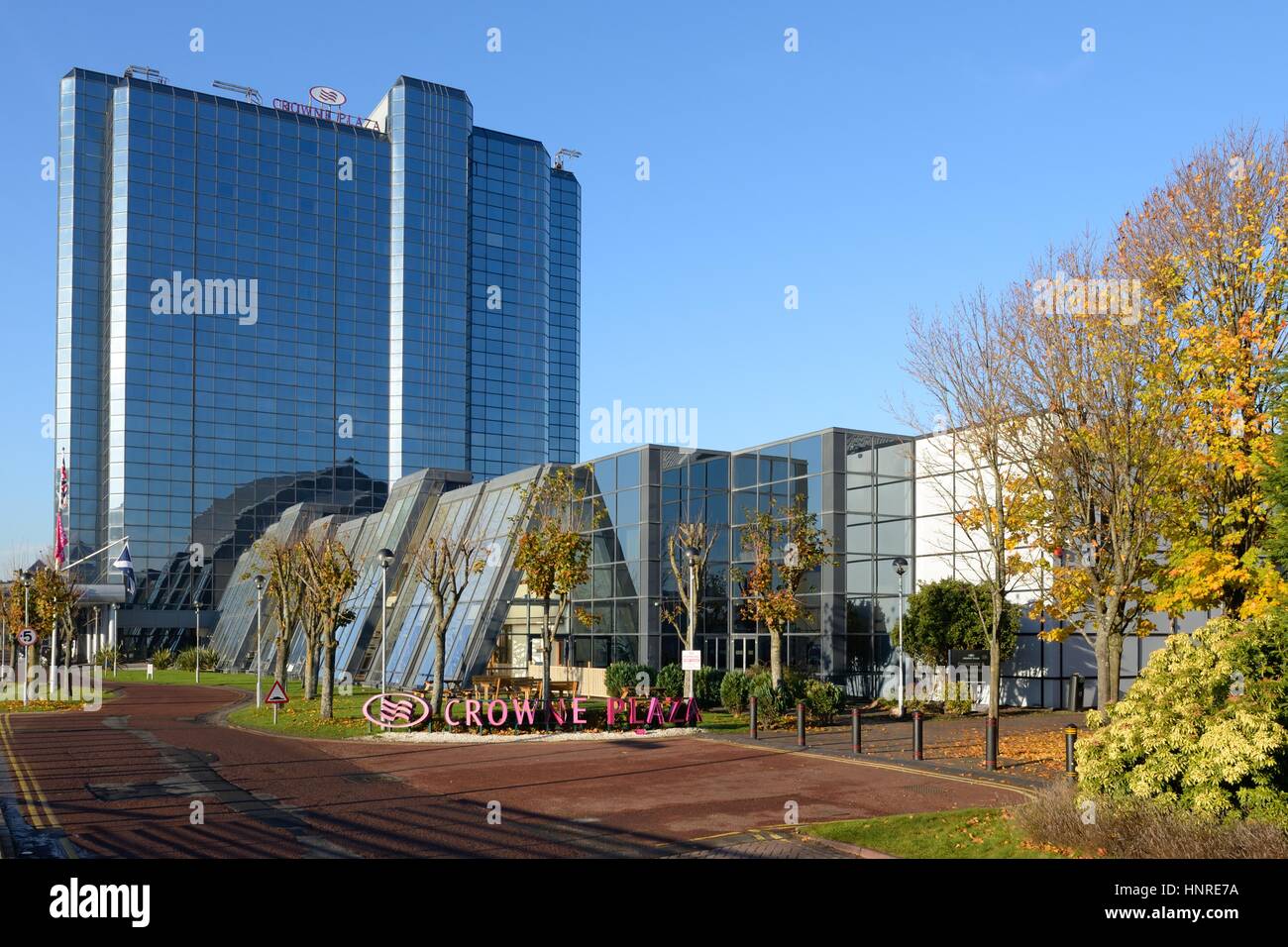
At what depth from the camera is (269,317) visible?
413 feet

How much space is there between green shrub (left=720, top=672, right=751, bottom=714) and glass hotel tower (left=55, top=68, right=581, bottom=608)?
77237 mm

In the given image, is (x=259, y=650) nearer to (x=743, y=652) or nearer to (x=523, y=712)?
(x=523, y=712)

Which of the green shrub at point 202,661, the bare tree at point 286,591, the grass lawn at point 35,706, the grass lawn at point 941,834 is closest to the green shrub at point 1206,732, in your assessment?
the grass lawn at point 941,834

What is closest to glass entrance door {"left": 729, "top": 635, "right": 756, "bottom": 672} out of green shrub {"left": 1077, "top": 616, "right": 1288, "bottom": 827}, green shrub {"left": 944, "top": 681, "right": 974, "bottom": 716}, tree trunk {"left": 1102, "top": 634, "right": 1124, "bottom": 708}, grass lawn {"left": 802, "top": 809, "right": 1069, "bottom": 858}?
green shrub {"left": 944, "top": 681, "right": 974, "bottom": 716}

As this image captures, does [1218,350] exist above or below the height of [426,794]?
above

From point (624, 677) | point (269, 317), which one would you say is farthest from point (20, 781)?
point (269, 317)

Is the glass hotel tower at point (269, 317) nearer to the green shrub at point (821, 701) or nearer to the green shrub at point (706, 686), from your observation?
the green shrub at point (706, 686)

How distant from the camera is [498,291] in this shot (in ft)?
487

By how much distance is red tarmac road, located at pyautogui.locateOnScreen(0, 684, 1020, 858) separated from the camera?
14156 mm

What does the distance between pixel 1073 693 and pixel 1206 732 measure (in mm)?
23787

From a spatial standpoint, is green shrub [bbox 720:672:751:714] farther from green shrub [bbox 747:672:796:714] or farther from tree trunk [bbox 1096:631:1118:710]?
tree trunk [bbox 1096:631:1118:710]

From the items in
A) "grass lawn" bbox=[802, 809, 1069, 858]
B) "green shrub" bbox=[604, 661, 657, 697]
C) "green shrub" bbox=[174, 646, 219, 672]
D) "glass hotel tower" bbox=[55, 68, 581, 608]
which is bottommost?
"green shrub" bbox=[174, 646, 219, 672]
